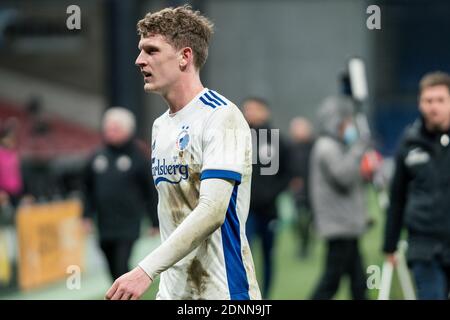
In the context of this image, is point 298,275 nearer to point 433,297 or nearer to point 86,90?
point 433,297

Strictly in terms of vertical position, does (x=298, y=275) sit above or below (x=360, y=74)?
below

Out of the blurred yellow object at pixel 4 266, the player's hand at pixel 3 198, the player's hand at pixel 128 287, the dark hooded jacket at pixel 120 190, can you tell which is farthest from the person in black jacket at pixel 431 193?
the player's hand at pixel 3 198

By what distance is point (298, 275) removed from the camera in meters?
13.6

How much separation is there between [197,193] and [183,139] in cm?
23

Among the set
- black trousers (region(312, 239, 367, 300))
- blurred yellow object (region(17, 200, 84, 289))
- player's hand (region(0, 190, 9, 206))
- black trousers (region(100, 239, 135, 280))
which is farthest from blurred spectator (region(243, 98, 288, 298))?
player's hand (region(0, 190, 9, 206))

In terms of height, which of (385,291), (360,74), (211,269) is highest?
(360,74)

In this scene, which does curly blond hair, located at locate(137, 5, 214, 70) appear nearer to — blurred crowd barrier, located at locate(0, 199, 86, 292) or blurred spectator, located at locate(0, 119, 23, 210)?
blurred crowd barrier, located at locate(0, 199, 86, 292)

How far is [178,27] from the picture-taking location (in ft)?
14.0

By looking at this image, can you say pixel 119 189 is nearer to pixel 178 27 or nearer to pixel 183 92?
pixel 183 92

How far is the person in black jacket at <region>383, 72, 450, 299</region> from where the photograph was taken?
660 cm

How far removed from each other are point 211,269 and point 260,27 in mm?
33769

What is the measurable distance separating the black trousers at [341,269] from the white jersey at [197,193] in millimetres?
4523

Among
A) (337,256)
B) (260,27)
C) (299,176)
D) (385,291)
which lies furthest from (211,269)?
(260,27)

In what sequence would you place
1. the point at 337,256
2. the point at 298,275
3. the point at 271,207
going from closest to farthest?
the point at 337,256 → the point at 271,207 → the point at 298,275
